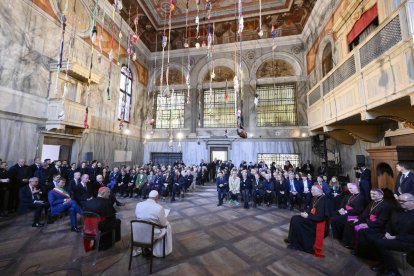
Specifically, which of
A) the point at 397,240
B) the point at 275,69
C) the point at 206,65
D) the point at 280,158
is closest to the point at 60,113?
the point at 397,240

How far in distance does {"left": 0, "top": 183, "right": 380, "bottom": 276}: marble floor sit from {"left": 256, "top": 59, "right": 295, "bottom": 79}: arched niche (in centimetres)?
1189

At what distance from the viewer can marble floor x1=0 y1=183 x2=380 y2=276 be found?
10.2 ft

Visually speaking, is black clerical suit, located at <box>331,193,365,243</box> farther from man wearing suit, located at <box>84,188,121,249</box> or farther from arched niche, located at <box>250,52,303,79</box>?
arched niche, located at <box>250,52,303,79</box>

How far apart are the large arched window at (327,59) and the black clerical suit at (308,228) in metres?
9.15

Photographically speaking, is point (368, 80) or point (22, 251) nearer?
point (22, 251)

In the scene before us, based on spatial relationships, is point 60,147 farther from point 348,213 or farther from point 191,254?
point 348,213

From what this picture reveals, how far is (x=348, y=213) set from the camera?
4.48m

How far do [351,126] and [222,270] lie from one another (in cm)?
704

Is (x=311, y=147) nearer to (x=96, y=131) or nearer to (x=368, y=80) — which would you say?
(x=368, y=80)

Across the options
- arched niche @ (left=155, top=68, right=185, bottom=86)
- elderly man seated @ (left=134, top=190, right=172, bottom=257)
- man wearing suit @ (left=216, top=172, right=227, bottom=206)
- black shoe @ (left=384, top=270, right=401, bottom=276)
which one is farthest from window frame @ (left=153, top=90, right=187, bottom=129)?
black shoe @ (left=384, top=270, right=401, bottom=276)

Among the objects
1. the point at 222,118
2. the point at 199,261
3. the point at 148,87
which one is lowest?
the point at 199,261

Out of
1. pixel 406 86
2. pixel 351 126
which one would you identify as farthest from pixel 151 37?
pixel 406 86

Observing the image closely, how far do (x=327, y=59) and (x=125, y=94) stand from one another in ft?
42.4

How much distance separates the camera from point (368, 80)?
509cm
